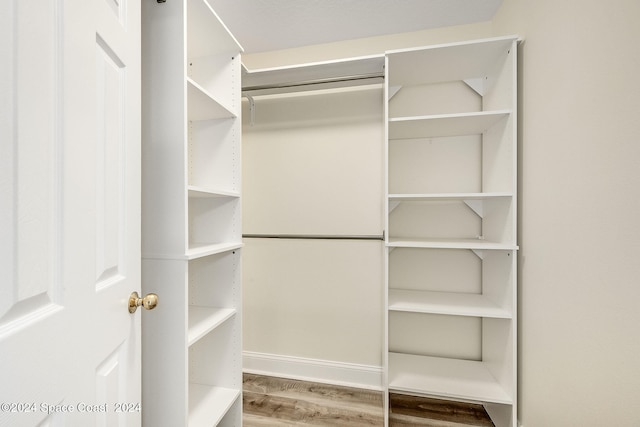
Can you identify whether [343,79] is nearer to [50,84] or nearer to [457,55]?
[457,55]

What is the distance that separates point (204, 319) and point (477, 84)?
2149 millimetres

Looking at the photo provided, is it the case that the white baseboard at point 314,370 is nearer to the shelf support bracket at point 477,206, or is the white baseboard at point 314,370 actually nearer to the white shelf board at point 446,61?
the shelf support bracket at point 477,206

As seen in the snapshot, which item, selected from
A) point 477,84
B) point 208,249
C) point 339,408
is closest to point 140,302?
point 208,249

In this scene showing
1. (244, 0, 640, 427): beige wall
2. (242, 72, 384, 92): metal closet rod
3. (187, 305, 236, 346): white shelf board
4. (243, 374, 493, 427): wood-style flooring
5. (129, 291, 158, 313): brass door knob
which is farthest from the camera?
(242, 72, 384, 92): metal closet rod

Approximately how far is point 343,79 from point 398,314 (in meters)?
1.64

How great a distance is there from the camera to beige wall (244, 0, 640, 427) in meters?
0.94

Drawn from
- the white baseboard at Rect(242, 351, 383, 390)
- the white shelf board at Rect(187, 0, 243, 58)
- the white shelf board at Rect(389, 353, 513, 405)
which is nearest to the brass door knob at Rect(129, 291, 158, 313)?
the white shelf board at Rect(187, 0, 243, 58)

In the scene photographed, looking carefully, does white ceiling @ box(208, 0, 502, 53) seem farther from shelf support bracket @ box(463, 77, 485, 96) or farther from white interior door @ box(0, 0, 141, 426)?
white interior door @ box(0, 0, 141, 426)

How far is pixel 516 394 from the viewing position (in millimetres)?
1547

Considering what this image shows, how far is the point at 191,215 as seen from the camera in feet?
5.39
